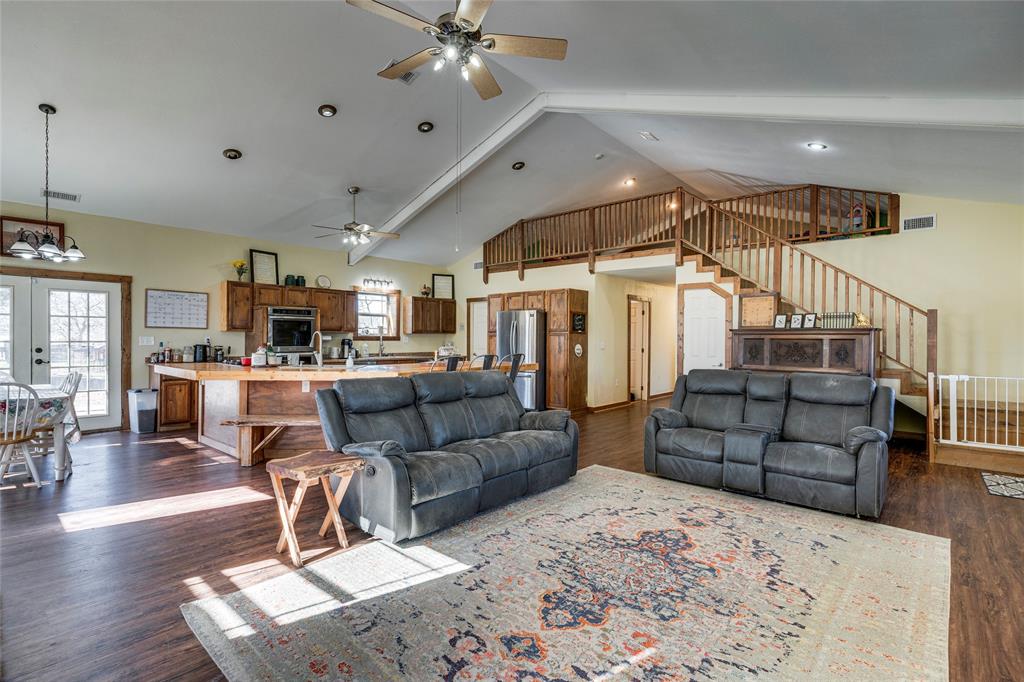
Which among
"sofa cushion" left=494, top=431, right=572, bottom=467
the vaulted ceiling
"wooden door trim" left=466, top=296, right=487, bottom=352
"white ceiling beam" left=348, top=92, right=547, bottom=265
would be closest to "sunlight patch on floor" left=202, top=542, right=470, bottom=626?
"sofa cushion" left=494, top=431, right=572, bottom=467

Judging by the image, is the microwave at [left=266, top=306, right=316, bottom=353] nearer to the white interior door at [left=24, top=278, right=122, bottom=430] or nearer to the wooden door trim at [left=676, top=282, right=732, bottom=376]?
the white interior door at [left=24, top=278, right=122, bottom=430]

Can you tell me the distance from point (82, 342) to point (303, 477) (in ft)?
18.5

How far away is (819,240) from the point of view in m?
7.07

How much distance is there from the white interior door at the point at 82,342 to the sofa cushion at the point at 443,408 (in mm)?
5113

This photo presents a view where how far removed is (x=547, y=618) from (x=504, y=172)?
649 centimetres

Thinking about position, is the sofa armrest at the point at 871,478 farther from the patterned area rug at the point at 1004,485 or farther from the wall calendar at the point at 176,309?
the wall calendar at the point at 176,309

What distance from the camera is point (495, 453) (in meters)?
3.54

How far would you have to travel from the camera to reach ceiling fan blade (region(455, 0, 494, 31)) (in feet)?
8.66

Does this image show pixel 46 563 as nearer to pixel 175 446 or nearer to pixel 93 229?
pixel 175 446

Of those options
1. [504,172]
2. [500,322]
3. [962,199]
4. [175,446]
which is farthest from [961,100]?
[175,446]

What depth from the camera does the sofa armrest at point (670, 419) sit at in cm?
442

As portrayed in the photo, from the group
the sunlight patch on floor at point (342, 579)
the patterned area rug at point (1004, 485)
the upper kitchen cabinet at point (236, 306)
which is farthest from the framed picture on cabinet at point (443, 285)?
the patterned area rug at point (1004, 485)

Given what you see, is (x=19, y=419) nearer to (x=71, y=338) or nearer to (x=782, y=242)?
(x=71, y=338)

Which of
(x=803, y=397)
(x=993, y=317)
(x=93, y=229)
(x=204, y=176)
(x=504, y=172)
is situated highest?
(x=504, y=172)
